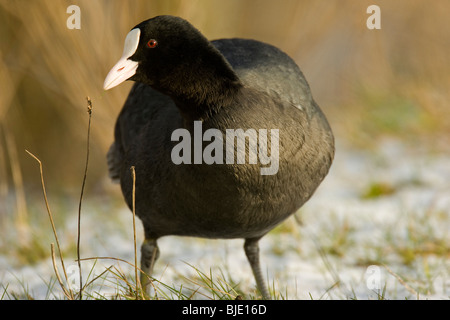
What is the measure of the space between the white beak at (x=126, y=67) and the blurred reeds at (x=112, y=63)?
2.14 metres

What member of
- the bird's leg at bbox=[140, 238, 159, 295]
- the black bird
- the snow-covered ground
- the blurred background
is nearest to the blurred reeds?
the blurred background

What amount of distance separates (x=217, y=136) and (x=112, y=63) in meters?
2.57

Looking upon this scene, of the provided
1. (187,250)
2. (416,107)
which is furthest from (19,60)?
(416,107)

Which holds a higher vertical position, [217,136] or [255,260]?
[217,136]

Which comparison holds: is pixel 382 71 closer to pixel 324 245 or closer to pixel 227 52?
pixel 324 245

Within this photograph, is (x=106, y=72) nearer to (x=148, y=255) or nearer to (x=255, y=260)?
(x=148, y=255)

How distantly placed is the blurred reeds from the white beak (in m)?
2.14

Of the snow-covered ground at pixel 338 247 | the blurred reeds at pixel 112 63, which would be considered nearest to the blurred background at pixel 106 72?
the blurred reeds at pixel 112 63

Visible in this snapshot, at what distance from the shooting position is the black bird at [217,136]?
2.09 m

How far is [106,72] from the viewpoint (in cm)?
448

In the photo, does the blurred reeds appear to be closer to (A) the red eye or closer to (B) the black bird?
(B) the black bird

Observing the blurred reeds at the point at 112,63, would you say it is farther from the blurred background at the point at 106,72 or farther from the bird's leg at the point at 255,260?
the bird's leg at the point at 255,260

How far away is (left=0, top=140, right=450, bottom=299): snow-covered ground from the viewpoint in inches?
116

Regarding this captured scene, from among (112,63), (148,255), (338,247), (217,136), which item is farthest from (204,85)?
(112,63)
